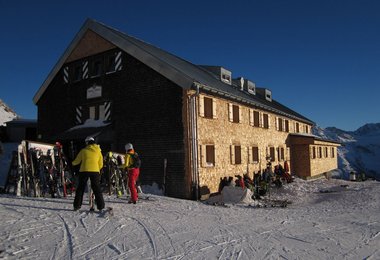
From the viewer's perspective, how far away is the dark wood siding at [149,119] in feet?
45.6

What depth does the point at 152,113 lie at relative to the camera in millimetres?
14758

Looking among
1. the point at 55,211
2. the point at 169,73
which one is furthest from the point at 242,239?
the point at 169,73

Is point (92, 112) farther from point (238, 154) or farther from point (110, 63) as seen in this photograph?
point (238, 154)

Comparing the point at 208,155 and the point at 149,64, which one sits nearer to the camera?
the point at 149,64

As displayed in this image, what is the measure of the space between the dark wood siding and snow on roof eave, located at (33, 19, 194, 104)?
34 cm

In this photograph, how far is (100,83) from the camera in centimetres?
1695

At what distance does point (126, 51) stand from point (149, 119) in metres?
3.38

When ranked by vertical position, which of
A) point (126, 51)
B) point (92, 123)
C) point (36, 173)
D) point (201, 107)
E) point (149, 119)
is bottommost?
point (36, 173)

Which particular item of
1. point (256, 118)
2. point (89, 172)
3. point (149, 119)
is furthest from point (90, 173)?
point (256, 118)

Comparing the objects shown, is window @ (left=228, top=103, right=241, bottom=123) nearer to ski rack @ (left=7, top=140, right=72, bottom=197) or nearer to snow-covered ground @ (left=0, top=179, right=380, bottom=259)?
snow-covered ground @ (left=0, top=179, right=380, bottom=259)

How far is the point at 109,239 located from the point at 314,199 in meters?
11.3

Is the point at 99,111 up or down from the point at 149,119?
up

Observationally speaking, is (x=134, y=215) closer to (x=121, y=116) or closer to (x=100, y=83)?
(x=121, y=116)

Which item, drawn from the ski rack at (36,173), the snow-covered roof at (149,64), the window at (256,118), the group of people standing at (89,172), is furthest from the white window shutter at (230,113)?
the group of people standing at (89,172)
